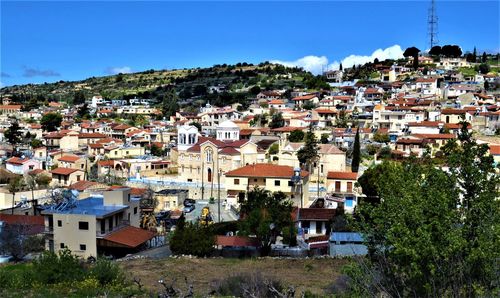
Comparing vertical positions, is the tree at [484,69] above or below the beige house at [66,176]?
above

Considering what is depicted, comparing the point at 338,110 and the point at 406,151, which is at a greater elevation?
the point at 338,110

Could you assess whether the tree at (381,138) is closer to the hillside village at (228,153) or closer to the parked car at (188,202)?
the hillside village at (228,153)

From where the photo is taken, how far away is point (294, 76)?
4774 inches

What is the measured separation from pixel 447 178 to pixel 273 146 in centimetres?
4051

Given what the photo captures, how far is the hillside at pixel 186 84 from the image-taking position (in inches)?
4245

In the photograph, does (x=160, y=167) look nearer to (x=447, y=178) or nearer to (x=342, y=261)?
(x=342, y=261)

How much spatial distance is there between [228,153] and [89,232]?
21.7 meters

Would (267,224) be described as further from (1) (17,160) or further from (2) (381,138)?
(1) (17,160)

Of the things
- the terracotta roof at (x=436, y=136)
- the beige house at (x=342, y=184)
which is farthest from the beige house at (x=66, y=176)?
the terracotta roof at (x=436, y=136)

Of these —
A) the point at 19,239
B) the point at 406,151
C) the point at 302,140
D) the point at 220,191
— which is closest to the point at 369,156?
the point at 406,151

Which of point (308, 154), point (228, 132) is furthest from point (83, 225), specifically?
point (228, 132)

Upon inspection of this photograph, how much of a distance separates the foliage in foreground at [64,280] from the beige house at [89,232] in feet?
22.7

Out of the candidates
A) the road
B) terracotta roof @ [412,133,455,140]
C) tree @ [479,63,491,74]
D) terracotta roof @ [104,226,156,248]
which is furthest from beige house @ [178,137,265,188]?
tree @ [479,63,491,74]

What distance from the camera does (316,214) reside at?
3184cm
